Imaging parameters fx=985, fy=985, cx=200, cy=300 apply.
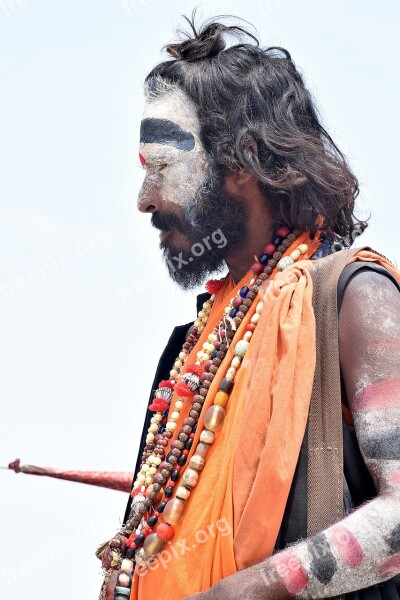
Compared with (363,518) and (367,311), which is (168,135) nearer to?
(367,311)

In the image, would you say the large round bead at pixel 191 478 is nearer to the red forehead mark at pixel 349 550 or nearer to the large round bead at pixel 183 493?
the large round bead at pixel 183 493

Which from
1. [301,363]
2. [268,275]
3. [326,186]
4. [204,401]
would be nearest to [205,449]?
[204,401]

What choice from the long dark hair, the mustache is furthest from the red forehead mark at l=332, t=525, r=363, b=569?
the mustache

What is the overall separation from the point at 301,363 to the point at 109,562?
3.49 ft

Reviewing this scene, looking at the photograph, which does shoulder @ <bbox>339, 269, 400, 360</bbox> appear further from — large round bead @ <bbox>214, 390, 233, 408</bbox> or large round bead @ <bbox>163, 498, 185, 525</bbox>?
large round bead @ <bbox>163, 498, 185, 525</bbox>

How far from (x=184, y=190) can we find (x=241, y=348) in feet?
2.31

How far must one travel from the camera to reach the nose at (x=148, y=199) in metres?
3.74

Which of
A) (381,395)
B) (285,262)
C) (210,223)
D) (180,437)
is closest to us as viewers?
(381,395)

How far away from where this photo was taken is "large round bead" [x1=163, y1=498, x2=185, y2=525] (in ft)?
10.3

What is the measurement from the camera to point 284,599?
2.74m

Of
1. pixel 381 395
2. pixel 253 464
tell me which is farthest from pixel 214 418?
pixel 381 395

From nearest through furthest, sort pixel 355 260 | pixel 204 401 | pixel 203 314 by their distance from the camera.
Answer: pixel 355 260
pixel 204 401
pixel 203 314

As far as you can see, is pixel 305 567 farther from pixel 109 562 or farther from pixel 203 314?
pixel 203 314

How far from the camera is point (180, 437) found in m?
3.35
